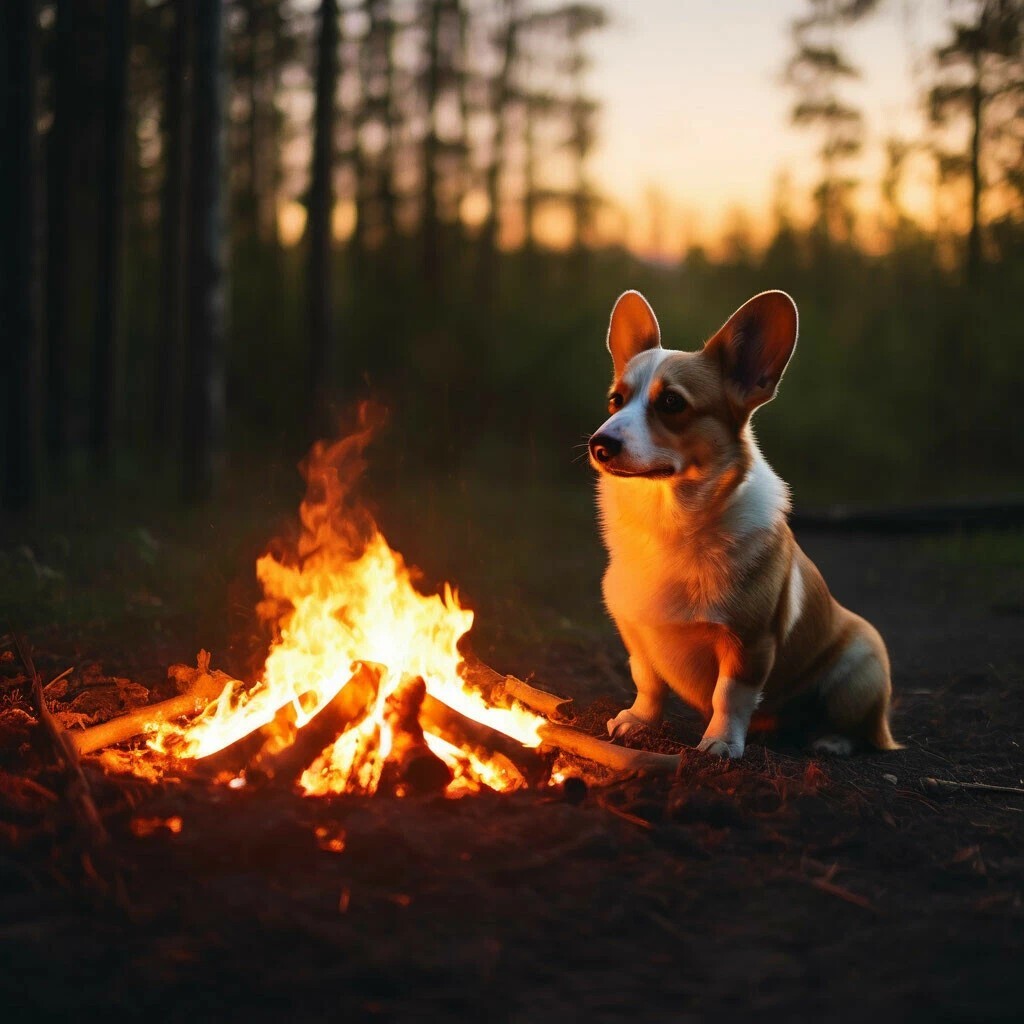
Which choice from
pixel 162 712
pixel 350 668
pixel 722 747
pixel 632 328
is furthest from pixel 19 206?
pixel 722 747

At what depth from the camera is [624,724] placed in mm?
5691

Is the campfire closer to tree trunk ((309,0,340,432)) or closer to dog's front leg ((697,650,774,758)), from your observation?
dog's front leg ((697,650,774,758))

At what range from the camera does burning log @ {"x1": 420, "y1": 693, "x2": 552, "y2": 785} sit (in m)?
4.92

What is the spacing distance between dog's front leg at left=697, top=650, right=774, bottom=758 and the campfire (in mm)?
578

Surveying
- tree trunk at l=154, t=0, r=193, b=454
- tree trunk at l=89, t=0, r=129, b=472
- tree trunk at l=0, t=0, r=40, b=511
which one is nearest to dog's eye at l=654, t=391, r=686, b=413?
tree trunk at l=0, t=0, r=40, b=511

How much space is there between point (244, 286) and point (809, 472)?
1455 centimetres

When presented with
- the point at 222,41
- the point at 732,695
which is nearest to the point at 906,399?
the point at 222,41

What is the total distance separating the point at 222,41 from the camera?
46.9ft

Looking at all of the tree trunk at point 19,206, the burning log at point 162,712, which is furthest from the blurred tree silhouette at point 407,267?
the burning log at point 162,712

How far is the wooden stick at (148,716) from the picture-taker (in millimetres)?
5055

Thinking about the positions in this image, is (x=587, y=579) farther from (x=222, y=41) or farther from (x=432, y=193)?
(x=432, y=193)

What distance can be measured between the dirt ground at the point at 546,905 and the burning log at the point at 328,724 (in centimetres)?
23

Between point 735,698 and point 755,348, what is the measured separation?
1687 mm

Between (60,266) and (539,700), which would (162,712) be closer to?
(539,700)
